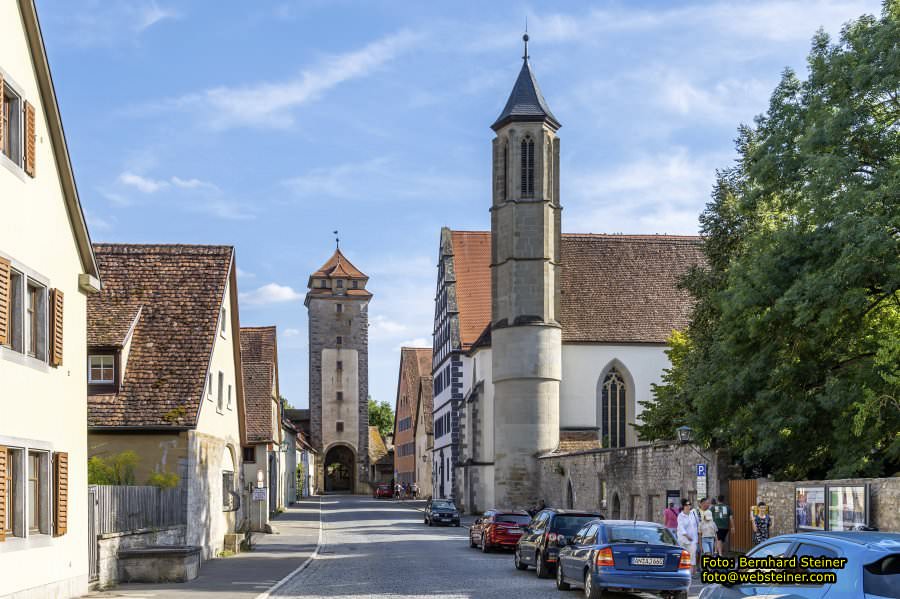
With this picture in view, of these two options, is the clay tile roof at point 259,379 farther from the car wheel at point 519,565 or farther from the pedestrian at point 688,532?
the pedestrian at point 688,532

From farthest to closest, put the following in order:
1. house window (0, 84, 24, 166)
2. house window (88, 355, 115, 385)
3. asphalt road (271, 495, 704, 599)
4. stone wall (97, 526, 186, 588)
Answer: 1. house window (88, 355, 115, 385)
2. stone wall (97, 526, 186, 588)
3. asphalt road (271, 495, 704, 599)
4. house window (0, 84, 24, 166)

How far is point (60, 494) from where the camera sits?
61.0 ft

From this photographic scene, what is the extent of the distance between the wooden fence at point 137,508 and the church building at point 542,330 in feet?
90.4

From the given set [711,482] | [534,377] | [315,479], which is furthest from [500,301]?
[315,479]

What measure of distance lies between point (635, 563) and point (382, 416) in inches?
5631

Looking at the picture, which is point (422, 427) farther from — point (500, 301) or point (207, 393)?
point (207, 393)

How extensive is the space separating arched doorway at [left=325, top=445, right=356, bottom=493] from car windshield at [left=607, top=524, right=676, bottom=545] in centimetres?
9217

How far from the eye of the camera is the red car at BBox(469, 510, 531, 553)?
3222 cm

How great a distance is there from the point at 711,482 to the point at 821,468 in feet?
9.44

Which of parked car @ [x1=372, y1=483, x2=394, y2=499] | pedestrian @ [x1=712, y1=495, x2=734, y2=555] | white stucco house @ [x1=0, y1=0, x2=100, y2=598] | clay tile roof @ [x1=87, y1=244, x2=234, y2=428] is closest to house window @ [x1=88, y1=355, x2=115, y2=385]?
clay tile roof @ [x1=87, y1=244, x2=234, y2=428]

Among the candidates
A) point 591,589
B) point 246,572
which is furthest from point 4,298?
point 246,572

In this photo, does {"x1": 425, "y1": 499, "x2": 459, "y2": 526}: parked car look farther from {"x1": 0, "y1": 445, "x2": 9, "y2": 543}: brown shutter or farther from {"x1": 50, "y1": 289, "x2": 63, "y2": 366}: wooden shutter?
{"x1": 0, "y1": 445, "x2": 9, "y2": 543}: brown shutter

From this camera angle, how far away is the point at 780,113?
101 ft

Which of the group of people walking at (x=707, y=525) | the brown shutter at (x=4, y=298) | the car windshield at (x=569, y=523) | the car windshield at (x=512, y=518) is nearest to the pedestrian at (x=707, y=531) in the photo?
the group of people walking at (x=707, y=525)
